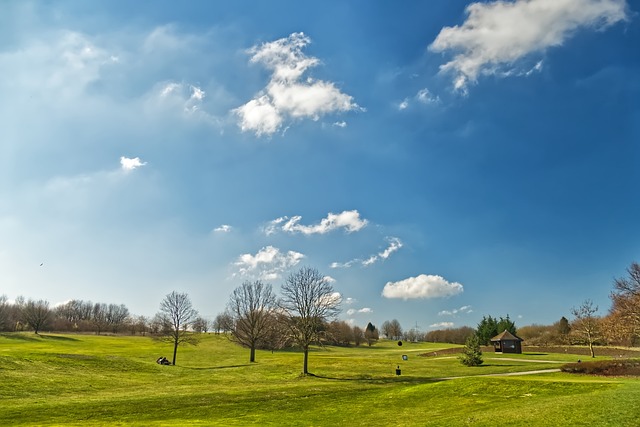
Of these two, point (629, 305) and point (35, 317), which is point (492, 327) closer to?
point (629, 305)

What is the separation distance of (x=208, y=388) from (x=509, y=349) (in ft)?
251

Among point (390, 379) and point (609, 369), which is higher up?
point (609, 369)

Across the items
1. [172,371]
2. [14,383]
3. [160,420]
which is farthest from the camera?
[172,371]

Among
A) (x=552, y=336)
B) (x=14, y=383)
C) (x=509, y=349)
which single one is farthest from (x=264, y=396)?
(x=552, y=336)

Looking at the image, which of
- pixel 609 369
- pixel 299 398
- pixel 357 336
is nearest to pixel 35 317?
pixel 357 336

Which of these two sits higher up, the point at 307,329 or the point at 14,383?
the point at 307,329

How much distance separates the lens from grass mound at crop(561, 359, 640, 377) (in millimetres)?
40281

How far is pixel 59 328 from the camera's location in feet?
504

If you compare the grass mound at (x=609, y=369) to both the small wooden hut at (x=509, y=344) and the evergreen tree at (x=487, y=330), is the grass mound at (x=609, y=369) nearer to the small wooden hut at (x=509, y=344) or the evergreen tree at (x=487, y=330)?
the small wooden hut at (x=509, y=344)

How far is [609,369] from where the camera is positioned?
4216cm

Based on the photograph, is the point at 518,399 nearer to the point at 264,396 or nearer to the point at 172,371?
the point at 264,396

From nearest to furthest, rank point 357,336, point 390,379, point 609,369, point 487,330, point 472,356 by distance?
1. point 609,369
2. point 390,379
3. point 472,356
4. point 487,330
5. point 357,336

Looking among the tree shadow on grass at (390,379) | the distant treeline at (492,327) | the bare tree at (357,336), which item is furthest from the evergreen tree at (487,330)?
the tree shadow on grass at (390,379)

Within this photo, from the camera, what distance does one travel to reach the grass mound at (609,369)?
40.3 m
